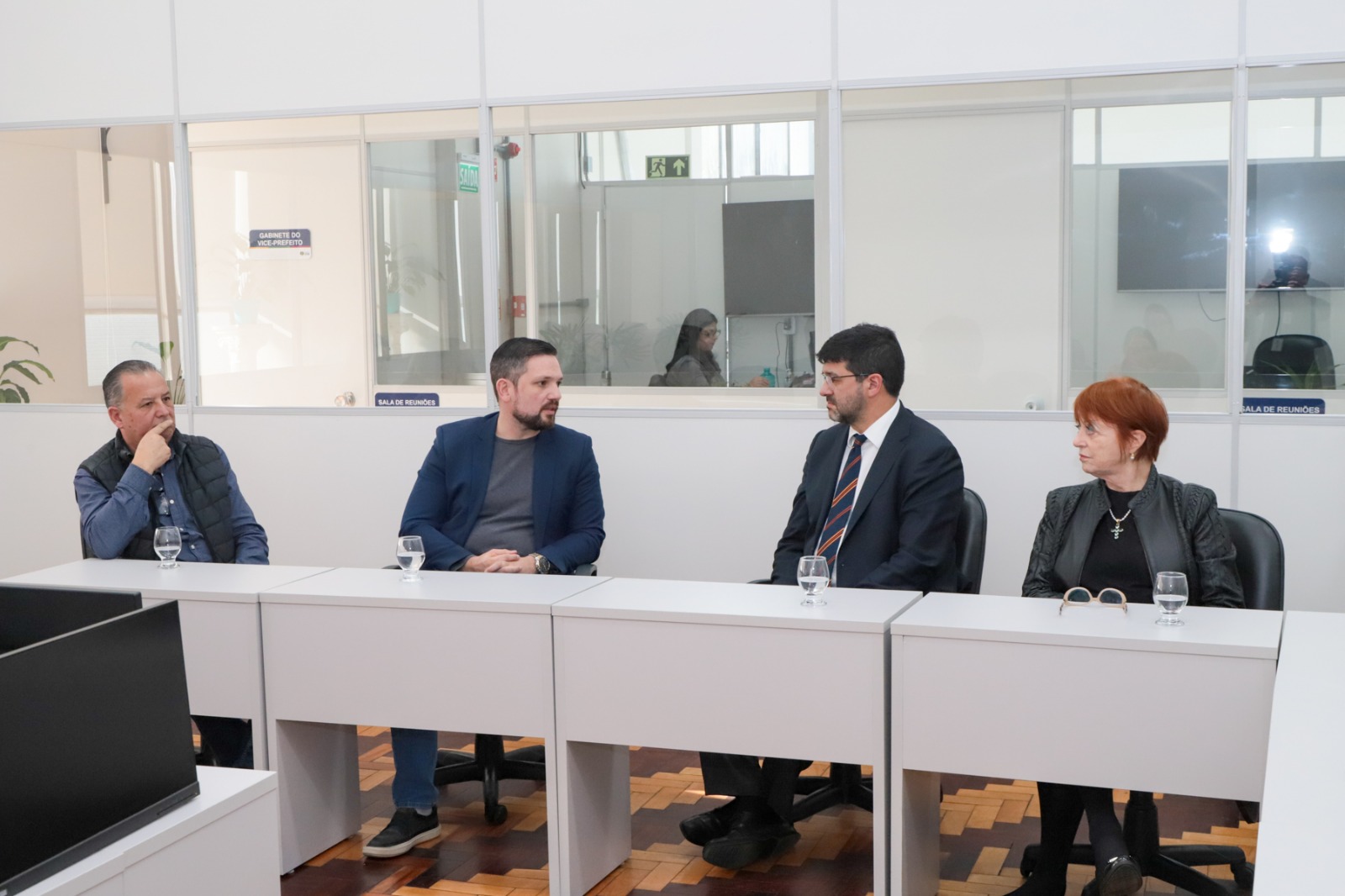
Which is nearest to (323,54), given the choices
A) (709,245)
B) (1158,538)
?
(709,245)

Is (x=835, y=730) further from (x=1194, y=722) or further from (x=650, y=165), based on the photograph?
(x=650, y=165)

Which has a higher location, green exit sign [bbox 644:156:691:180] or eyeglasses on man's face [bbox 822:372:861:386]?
green exit sign [bbox 644:156:691:180]

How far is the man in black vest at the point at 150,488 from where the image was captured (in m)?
3.84

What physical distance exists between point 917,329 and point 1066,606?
189cm

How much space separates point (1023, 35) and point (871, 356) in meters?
1.41

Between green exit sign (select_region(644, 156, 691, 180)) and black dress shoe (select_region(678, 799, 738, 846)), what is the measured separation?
8.02ft

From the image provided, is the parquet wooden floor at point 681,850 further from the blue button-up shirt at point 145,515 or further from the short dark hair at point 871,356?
the short dark hair at point 871,356

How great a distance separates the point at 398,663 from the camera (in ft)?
10.6

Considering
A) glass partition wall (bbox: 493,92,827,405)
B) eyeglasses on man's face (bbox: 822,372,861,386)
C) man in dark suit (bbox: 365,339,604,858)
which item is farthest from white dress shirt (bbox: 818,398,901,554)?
glass partition wall (bbox: 493,92,827,405)

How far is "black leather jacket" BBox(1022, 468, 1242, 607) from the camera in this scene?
10.4 feet

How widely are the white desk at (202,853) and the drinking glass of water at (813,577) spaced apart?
4.32 feet

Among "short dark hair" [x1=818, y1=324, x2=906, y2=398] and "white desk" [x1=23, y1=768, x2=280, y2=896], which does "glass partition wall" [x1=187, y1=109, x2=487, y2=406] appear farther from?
"white desk" [x1=23, y1=768, x2=280, y2=896]

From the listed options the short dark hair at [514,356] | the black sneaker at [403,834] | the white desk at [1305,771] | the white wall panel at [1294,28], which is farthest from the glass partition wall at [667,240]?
the white desk at [1305,771]

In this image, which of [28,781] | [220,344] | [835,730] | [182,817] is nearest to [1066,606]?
[835,730]
